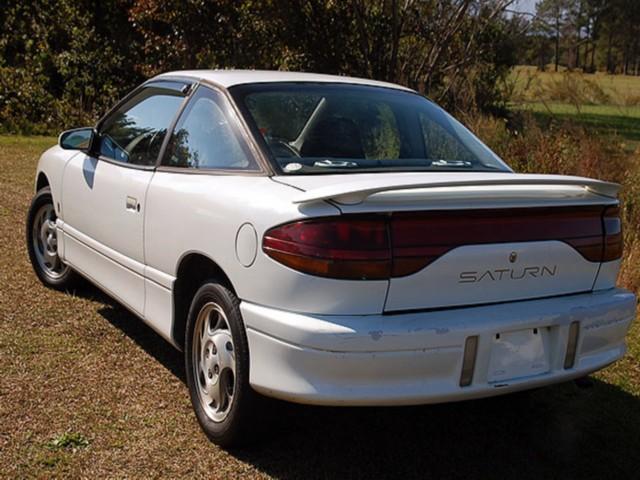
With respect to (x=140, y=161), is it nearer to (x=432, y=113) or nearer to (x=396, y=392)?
(x=432, y=113)

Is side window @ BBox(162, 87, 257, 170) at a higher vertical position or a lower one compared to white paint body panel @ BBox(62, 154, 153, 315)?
higher

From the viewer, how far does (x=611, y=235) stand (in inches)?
143

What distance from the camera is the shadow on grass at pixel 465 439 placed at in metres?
3.49

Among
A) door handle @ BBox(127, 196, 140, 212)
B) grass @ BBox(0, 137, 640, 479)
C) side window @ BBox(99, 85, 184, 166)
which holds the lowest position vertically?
grass @ BBox(0, 137, 640, 479)

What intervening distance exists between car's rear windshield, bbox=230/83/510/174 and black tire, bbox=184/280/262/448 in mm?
617

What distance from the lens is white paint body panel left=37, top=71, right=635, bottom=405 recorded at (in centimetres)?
303

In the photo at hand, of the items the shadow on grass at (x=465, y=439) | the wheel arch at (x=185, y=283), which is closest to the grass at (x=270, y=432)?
the shadow on grass at (x=465, y=439)

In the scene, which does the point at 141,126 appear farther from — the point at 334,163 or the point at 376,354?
the point at 376,354

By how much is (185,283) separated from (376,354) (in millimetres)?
1228

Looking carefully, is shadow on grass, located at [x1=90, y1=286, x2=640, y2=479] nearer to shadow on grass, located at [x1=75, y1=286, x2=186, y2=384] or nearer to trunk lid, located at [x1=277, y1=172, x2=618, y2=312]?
shadow on grass, located at [x1=75, y1=286, x2=186, y2=384]

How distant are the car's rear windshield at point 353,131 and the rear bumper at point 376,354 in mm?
805

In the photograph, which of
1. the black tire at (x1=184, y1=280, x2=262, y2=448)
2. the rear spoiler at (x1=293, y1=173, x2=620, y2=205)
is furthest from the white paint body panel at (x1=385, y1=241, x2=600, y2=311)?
the black tire at (x1=184, y1=280, x2=262, y2=448)

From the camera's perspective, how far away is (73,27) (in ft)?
63.6

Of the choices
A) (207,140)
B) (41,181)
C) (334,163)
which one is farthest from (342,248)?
(41,181)
